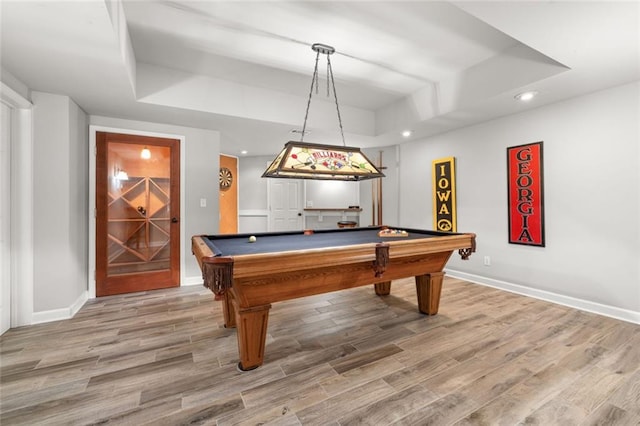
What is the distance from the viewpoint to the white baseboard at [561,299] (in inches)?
105

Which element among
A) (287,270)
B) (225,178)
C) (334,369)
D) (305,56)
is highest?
(305,56)

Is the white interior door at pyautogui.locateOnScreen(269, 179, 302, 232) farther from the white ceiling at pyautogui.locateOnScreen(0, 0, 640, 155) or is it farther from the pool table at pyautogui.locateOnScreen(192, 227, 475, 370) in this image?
the pool table at pyautogui.locateOnScreen(192, 227, 475, 370)

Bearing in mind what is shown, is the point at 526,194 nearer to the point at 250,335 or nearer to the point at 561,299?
the point at 561,299

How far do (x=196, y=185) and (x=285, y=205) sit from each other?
2.77 meters

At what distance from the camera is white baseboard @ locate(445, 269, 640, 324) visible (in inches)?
105

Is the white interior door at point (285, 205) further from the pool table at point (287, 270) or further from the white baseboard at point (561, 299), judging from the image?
the pool table at point (287, 270)

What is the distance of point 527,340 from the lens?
7.43 ft

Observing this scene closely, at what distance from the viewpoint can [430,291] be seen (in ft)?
9.00

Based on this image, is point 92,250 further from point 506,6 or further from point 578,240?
point 578,240

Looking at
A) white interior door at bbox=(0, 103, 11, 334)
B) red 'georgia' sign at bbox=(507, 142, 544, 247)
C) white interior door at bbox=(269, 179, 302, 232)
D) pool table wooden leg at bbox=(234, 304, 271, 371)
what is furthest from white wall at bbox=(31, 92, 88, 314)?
red 'georgia' sign at bbox=(507, 142, 544, 247)

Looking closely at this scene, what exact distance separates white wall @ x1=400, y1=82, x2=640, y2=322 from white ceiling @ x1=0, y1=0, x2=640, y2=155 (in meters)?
0.20

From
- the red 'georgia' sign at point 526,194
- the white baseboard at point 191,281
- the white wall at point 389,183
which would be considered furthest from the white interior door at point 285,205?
the red 'georgia' sign at point 526,194

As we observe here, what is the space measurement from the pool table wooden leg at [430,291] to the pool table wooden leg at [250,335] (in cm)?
166

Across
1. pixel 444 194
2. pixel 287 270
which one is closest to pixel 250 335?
pixel 287 270
